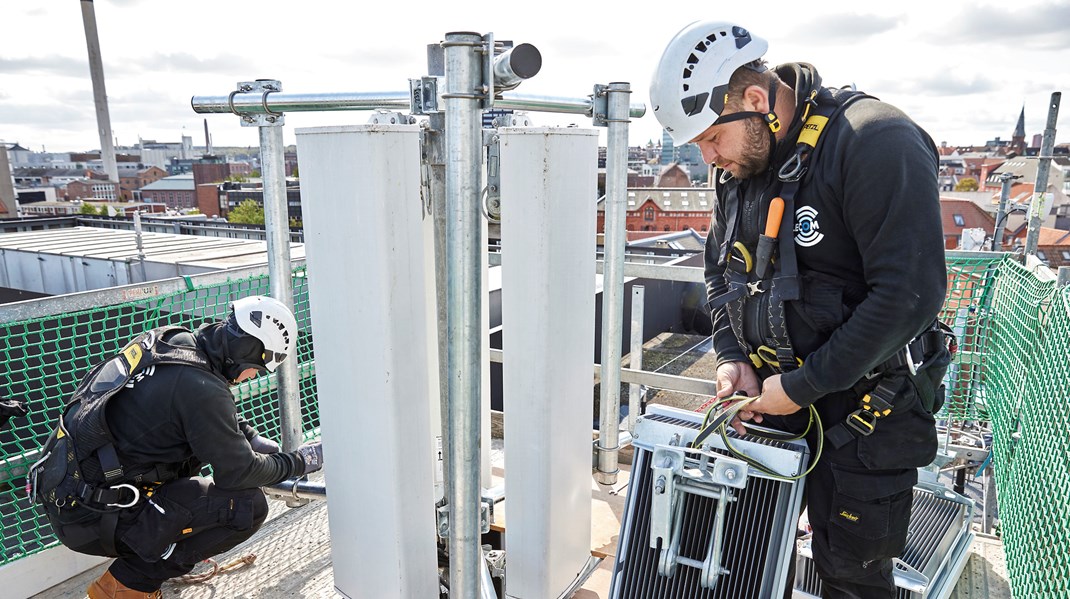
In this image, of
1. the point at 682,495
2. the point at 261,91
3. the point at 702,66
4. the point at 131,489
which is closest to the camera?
the point at 702,66


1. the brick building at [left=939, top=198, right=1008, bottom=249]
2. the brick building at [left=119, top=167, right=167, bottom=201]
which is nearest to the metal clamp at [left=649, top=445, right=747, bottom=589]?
the brick building at [left=939, top=198, right=1008, bottom=249]

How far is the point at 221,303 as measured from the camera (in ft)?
13.9

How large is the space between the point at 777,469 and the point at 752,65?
4.24 feet

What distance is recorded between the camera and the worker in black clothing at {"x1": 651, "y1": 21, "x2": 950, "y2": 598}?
Result: 1845 mm

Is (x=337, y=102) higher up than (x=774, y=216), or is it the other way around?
(x=337, y=102)

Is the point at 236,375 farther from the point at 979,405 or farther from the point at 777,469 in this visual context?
the point at 979,405

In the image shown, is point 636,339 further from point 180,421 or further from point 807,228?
point 180,421

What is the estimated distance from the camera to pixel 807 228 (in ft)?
6.75

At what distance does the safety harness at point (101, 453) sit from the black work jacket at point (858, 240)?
2.48 metres

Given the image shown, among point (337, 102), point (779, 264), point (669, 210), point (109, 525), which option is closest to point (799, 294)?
point (779, 264)

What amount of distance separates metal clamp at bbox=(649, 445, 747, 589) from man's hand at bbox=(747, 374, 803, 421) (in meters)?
0.22

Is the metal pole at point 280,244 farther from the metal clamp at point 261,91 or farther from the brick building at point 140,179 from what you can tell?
the brick building at point 140,179

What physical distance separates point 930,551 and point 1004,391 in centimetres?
155

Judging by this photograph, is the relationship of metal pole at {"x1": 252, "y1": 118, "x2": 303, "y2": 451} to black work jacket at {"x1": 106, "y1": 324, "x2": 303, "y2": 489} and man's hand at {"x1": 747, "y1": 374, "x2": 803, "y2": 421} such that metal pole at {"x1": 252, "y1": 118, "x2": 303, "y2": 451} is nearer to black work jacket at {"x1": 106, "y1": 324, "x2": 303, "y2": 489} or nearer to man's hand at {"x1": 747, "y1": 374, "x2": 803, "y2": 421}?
black work jacket at {"x1": 106, "y1": 324, "x2": 303, "y2": 489}
